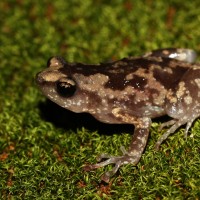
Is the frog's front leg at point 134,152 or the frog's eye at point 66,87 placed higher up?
the frog's eye at point 66,87

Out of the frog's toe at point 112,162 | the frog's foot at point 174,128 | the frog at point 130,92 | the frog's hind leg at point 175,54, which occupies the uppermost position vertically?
the frog's hind leg at point 175,54

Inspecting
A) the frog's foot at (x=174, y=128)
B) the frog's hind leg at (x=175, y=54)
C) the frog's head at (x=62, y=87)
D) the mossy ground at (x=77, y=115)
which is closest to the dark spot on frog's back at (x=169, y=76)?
the frog's foot at (x=174, y=128)

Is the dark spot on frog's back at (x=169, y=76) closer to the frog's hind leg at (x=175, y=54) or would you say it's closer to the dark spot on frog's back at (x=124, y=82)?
the dark spot on frog's back at (x=124, y=82)

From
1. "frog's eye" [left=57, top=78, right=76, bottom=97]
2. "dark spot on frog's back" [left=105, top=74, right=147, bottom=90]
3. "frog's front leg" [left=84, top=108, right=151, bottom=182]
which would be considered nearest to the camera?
"frog's front leg" [left=84, top=108, right=151, bottom=182]

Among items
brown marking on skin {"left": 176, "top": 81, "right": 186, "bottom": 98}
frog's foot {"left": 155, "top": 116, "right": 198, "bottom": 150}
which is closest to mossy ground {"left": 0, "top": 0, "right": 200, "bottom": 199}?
frog's foot {"left": 155, "top": 116, "right": 198, "bottom": 150}

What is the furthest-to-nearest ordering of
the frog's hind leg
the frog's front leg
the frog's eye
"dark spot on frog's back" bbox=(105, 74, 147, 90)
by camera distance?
the frog's hind leg
"dark spot on frog's back" bbox=(105, 74, 147, 90)
the frog's eye
the frog's front leg

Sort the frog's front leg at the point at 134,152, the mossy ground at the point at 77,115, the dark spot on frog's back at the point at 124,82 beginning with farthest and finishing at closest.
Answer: the dark spot on frog's back at the point at 124,82 → the frog's front leg at the point at 134,152 → the mossy ground at the point at 77,115

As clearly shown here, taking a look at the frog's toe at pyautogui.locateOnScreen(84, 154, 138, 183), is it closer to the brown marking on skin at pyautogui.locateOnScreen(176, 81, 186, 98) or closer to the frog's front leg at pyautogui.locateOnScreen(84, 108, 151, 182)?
the frog's front leg at pyautogui.locateOnScreen(84, 108, 151, 182)

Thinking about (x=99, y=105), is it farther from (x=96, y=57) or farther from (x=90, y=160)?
(x=96, y=57)

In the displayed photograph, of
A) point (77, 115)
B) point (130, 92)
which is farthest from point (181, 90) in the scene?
point (77, 115)
